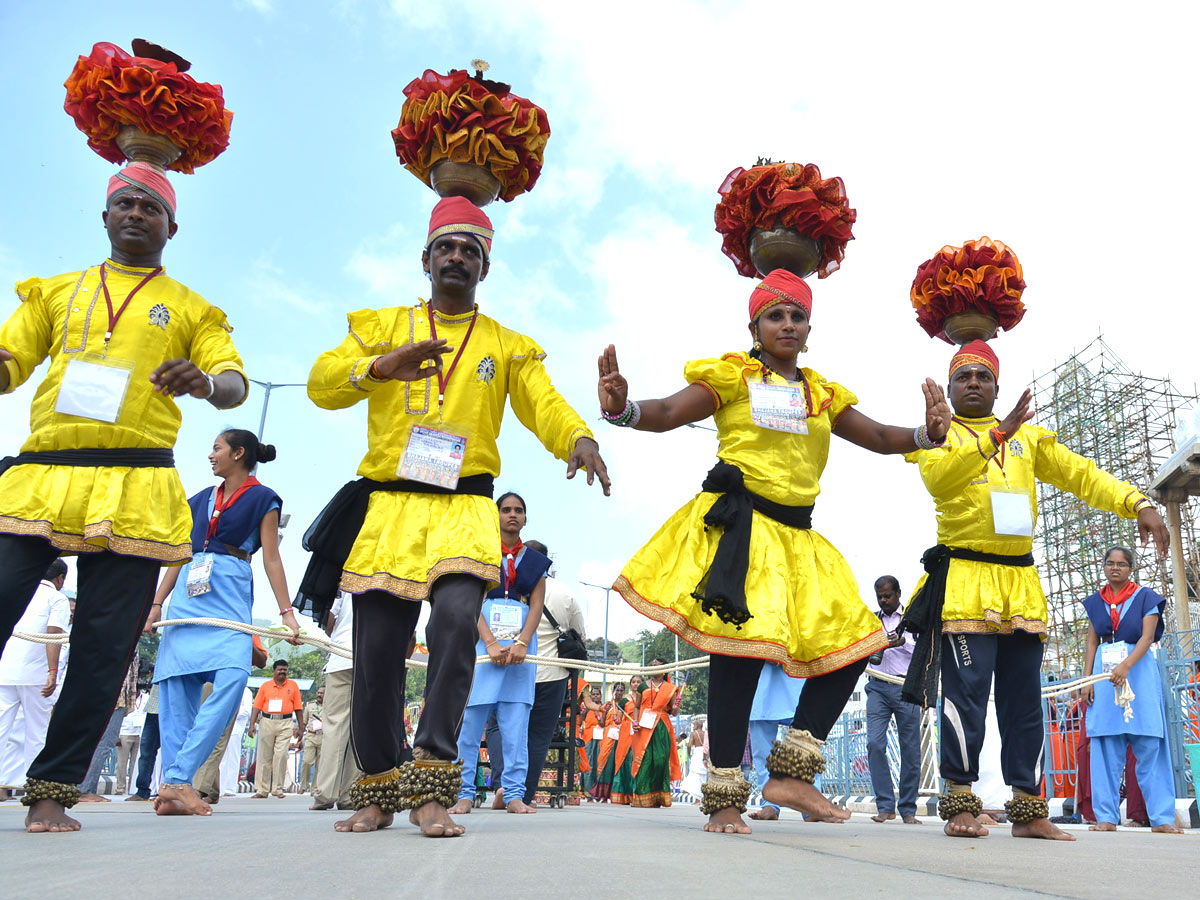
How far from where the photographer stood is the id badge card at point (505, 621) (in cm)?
Result: 725

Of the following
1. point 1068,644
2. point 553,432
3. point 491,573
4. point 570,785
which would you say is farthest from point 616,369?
point 1068,644

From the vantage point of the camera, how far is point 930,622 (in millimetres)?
5363

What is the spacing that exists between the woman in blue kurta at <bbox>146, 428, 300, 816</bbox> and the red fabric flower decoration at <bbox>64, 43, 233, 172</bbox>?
2212 mm

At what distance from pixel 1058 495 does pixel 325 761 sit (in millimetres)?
56316

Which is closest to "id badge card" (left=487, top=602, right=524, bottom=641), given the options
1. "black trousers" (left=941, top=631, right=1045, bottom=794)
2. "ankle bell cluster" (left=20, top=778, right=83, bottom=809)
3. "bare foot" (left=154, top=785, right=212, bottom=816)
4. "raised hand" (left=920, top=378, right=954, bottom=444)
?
"bare foot" (left=154, top=785, right=212, bottom=816)

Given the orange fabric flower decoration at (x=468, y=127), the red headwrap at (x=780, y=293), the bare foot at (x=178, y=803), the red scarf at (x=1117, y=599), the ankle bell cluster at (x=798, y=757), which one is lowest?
the bare foot at (x=178, y=803)

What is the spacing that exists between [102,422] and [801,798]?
3164 mm

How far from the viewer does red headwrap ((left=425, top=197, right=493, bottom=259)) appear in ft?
14.4

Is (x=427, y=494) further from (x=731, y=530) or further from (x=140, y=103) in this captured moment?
(x=140, y=103)

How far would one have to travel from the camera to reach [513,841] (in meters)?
3.36

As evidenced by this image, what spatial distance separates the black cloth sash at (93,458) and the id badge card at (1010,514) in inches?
158

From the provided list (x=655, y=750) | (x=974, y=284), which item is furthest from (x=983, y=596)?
(x=655, y=750)

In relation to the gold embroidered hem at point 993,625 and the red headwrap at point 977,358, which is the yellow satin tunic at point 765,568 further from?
the red headwrap at point 977,358

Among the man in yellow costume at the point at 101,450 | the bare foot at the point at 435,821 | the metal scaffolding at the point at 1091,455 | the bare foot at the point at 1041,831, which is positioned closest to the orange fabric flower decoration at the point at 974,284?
the bare foot at the point at 1041,831
